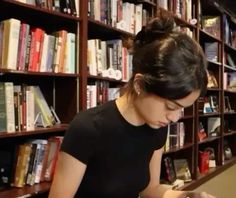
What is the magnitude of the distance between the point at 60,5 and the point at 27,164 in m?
0.90

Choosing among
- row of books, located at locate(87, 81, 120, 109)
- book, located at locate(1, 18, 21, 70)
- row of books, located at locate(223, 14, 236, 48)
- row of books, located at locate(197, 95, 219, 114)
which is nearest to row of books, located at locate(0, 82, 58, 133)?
book, located at locate(1, 18, 21, 70)

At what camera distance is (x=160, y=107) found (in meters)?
1.06

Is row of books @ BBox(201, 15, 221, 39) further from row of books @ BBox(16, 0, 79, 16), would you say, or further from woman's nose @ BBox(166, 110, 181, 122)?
woman's nose @ BBox(166, 110, 181, 122)

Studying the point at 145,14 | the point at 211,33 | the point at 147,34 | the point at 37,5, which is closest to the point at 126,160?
the point at 147,34

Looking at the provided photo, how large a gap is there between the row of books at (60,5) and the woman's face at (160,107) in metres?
1.07

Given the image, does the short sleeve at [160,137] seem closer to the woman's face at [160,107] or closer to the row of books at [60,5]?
the woman's face at [160,107]

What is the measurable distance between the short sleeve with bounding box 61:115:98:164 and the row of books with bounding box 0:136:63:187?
880 millimetres

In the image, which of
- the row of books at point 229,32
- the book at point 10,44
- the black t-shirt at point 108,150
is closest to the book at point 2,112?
the book at point 10,44

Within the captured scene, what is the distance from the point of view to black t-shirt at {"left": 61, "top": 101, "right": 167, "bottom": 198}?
1121 millimetres

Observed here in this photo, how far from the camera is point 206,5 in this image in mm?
4203

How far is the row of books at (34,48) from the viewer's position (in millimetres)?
1777

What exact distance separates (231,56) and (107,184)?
4.49 meters

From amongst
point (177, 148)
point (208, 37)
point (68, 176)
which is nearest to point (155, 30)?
point (68, 176)

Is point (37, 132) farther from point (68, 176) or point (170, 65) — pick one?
point (170, 65)
